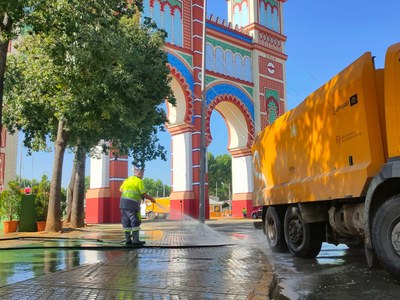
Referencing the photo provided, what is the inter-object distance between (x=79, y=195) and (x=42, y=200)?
3560 mm

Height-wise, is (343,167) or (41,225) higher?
(343,167)

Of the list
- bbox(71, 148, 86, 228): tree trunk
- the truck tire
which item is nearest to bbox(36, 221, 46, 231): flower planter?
bbox(71, 148, 86, 228): tree trunk

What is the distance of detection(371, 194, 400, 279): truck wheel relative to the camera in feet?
16.7

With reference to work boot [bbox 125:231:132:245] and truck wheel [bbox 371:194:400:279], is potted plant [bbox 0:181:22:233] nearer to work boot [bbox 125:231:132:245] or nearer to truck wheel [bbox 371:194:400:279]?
work boot [bbox 125:231:132:245]

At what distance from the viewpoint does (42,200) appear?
1631cm

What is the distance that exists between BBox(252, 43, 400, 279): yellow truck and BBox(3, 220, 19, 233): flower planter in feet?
32.6

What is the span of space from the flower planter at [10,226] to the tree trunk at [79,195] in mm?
4142

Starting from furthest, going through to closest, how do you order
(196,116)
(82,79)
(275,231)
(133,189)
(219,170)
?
(219,170)
(196,116)
(82,79)
(133,189)
(275,231)

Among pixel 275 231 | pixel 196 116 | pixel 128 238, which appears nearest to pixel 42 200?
pixel 128 238

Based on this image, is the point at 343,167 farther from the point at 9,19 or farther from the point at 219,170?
the point at 219,170

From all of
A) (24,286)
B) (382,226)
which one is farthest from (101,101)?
(382,226)

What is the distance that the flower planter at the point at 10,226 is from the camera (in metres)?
15.2

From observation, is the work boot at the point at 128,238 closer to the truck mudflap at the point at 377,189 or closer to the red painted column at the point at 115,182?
the truck mudflap at the point at 377,189

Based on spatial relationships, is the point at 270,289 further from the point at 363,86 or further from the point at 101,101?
the point at 101,101
